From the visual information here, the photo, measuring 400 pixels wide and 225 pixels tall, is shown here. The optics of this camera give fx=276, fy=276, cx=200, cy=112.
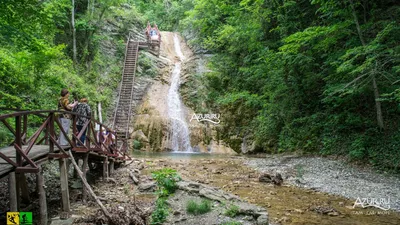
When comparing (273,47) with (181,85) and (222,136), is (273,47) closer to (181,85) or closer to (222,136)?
(222,136)

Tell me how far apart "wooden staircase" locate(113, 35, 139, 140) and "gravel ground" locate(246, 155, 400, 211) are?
10.2m

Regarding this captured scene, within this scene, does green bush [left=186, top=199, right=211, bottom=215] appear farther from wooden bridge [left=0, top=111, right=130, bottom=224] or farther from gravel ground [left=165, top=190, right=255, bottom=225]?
wooden bridge [left=0, top=111, right=130, bottom=224]

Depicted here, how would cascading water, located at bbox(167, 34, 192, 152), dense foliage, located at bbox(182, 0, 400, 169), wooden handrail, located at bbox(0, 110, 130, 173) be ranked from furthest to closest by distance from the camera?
cascading water, located at bbox(167, 34, 192, 152) < dense foliage, located at bbox(182, 0, 400, 169) < wooden handrail, located at bbox(0, 110, 130, 173)

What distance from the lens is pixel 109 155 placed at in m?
9.60

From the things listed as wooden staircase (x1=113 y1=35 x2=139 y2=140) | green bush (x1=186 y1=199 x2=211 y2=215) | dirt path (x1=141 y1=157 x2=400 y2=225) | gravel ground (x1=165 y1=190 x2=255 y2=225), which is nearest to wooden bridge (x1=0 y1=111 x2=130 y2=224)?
gravel ground (x1=165 y1=190 x2=255 y2=225)

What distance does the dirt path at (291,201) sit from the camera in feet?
19.6

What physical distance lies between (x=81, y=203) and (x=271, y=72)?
1289 cm

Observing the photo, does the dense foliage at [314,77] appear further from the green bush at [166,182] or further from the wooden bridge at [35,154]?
the wooden bridge at [35,154]

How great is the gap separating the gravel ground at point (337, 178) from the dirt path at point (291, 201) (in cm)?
52

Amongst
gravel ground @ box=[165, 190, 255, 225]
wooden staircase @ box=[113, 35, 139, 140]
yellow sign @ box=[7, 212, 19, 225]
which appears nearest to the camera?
yellow sign @ box=[7, 212, 19, 225]

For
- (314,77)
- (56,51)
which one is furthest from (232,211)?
(314,77)

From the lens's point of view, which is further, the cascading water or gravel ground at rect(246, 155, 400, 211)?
the cascading water

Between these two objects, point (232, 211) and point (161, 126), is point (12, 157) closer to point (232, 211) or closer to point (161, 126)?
point (232, 211)

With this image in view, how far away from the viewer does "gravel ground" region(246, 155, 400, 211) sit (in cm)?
758
